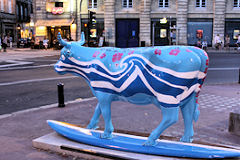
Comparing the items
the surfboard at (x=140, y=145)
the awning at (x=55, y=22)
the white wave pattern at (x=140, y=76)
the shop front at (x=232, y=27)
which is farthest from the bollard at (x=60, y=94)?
the shop front at (x=232, y=27)

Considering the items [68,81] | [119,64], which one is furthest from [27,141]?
[68,81]

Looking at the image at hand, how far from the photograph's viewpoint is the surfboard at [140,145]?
11.5 feet

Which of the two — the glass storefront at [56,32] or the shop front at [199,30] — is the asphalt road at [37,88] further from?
the glass storefront at [56,32]

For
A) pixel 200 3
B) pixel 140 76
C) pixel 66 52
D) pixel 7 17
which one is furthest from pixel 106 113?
pixel 7 17

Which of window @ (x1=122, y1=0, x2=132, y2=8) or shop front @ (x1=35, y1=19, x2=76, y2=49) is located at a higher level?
window @ (x1=122, y1=0, x2=132, y2=8)

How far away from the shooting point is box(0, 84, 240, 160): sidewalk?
4.36 metres

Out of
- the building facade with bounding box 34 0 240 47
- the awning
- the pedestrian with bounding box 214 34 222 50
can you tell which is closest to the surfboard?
the building facade with bounding box 34 0 240 47

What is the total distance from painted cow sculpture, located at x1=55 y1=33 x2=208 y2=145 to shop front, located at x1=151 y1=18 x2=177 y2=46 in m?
26.4

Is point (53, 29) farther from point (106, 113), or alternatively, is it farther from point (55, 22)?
point (106, 113)

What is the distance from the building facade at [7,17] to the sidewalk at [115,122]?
4221 centimetres

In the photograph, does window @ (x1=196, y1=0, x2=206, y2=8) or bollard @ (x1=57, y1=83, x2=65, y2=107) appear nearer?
bollard @ (x1=57, y1=83, x2=65, y2=107)

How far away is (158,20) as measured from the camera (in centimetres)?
3055

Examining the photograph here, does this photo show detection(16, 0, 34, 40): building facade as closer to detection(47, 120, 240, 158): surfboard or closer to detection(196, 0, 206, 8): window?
detection(196, 0, 206, 8): window

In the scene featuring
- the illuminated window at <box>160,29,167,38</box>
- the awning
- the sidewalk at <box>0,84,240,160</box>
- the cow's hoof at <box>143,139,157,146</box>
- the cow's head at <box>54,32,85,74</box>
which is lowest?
the sidewalk at <box>0,84,240,160</box>
